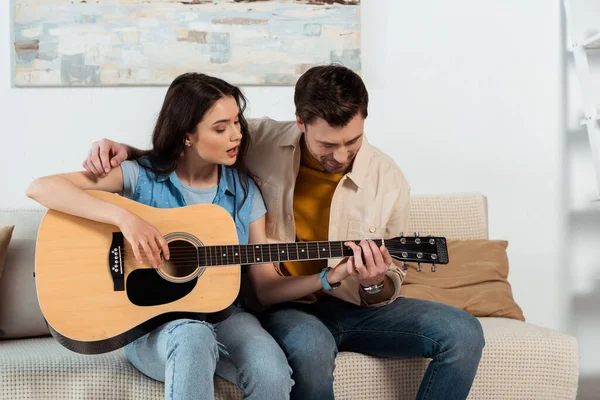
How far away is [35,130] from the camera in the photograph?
105 inches

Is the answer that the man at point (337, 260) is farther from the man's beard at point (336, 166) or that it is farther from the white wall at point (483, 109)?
the white wall at point (483, 109)

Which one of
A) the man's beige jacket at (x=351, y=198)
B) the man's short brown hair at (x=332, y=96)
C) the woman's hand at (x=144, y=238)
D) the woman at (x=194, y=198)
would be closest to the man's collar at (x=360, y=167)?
the man's beige jacket at (x=351, y=198)

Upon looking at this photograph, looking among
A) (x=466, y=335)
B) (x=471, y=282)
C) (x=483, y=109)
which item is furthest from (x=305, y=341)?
(x=483, y=109)

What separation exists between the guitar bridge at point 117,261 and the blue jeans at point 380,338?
39 cm

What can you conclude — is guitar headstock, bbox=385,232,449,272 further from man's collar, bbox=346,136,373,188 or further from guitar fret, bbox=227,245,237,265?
guitar fret, bbox=227,245,237,265

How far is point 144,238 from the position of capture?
1.69m

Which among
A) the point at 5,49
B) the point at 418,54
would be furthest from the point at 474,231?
the point at 5,49

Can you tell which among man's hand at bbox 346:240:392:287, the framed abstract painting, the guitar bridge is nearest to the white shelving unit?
the framed abstract painting

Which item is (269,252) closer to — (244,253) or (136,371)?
(244,253)

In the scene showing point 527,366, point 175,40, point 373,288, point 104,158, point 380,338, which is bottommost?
point 527,366

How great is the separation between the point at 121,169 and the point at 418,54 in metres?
1.40

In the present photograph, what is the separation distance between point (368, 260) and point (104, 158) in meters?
0.70

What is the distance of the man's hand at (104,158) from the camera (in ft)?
6.07

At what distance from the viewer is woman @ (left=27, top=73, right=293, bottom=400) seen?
62.9 inches
